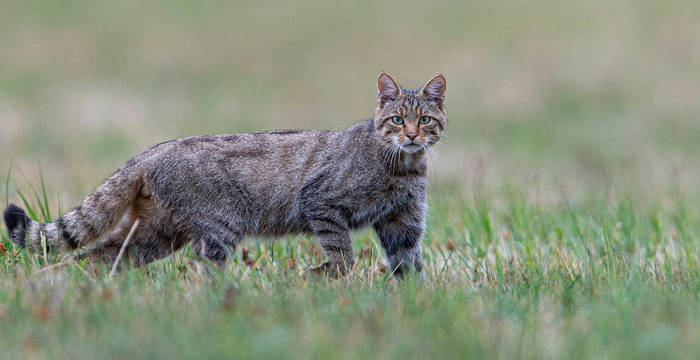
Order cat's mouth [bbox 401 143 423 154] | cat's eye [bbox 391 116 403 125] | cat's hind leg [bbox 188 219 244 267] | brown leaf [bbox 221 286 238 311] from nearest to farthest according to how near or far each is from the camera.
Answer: brown leaf [bbox 221 286 238 311]
cat's hind leg [bbox 188 219 244 267]
cat's mouth [bbox 401 143 423 154]
cat's eye [bbox 391 116 403 125]

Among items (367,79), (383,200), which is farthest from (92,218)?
(367,79)

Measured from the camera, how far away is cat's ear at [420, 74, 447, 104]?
6180 millimetres

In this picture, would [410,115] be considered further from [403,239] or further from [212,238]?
[212,238]

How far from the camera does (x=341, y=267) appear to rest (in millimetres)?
5562

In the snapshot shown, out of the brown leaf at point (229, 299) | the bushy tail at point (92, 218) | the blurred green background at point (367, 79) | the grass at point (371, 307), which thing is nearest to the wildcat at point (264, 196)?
the bushy tail at point (92, 218)

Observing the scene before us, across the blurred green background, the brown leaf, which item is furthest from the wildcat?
the blurred green background

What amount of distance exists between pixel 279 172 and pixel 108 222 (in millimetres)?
1237

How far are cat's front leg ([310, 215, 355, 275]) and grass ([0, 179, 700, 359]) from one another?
0.12m

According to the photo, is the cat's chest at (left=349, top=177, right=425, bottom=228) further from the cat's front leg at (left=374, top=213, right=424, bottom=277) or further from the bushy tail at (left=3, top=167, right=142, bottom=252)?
the bushy tail at (left=3, top=167, right=142, bottom=252)

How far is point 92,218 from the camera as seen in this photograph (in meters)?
5.67

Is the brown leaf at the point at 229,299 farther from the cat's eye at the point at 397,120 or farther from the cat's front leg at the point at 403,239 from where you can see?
the cat's eye at the point at 397,120

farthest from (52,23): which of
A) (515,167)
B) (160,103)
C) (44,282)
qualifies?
(44,282)

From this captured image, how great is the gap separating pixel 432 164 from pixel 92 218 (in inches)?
191

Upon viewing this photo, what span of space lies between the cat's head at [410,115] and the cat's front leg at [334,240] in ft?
2.26
